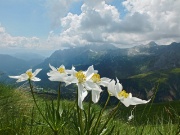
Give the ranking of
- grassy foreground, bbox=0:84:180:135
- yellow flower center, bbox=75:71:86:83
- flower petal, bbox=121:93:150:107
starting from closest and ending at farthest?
flower petal, bbox=121:93:150:107 < yellow flower center, bbox=75:71:86:83 < grassy foreground, bbox=0:84:180:135

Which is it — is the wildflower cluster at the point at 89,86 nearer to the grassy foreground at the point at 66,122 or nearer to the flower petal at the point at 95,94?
the flower petal at the point at 95,94

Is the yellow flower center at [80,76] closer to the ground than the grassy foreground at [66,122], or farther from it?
farther from it

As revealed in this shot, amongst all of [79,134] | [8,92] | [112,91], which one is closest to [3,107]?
[8,92]

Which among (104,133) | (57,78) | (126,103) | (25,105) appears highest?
(57,78)

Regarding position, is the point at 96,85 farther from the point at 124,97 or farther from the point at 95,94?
the point at 124,97

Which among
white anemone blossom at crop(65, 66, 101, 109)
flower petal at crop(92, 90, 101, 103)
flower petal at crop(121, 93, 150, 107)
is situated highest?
white anemone blossom at crop(65, 66, 101, 109)

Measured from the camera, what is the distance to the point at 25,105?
34.0 feet

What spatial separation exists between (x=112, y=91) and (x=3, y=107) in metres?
5.68

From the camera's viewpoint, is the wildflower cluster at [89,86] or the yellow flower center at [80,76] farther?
the yellow flower center at [80,76]

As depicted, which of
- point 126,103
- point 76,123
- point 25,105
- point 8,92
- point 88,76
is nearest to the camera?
point 126,103

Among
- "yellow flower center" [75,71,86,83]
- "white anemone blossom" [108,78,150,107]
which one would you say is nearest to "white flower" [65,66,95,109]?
"yellow flower center" [75,71,86,83]

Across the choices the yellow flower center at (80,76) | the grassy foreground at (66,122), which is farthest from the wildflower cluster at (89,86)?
the grassy foreground at (66,122)

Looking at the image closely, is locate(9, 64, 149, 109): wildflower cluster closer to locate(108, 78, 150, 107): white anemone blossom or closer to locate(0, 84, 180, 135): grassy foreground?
locate(108, 78, 150, 107): white anemone blossom

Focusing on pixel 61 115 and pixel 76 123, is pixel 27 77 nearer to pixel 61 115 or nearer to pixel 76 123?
pixel 61 115
